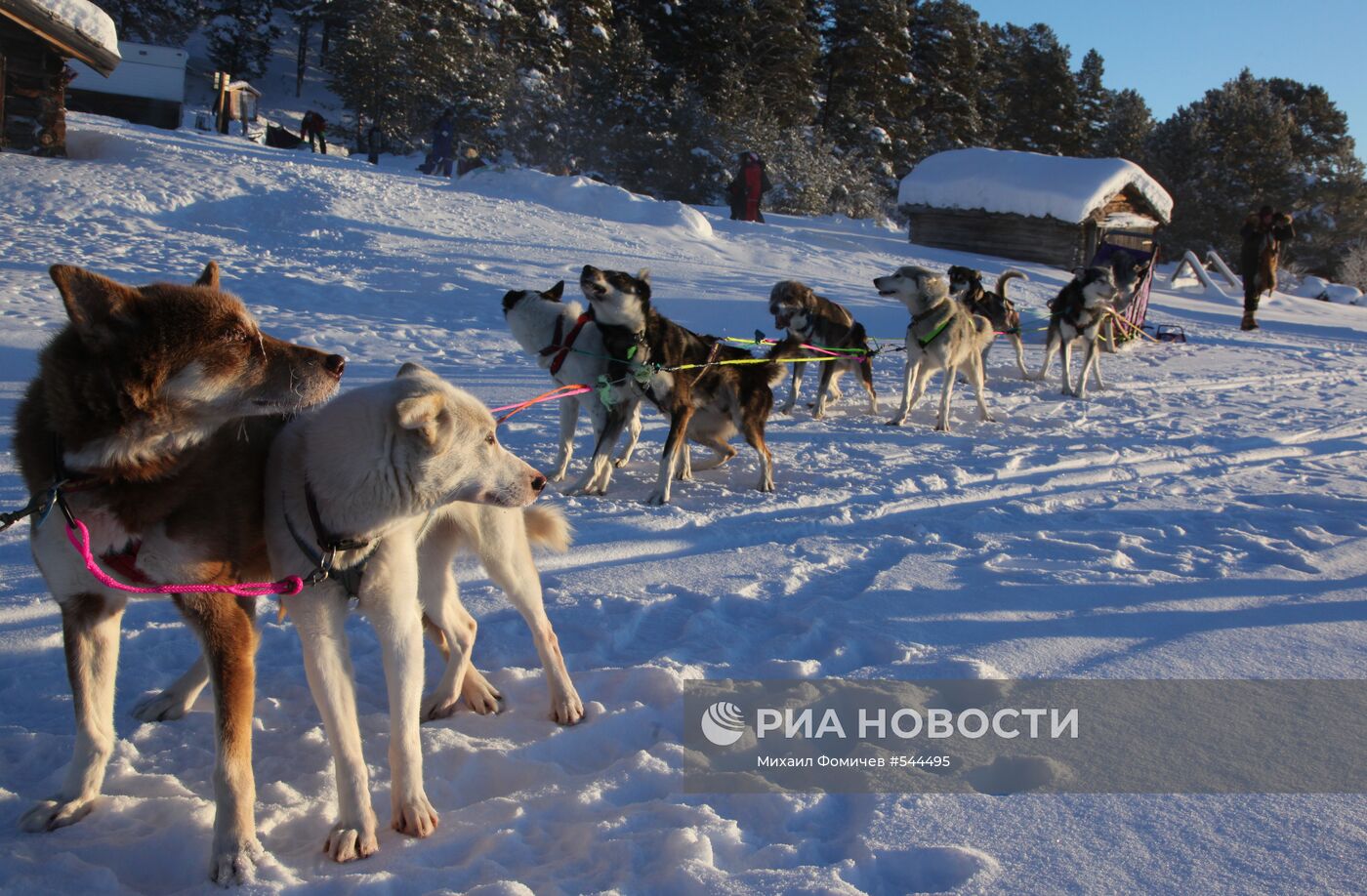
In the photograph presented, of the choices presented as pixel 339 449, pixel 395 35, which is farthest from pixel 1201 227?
pixel 339 449

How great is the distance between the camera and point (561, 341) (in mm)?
5902

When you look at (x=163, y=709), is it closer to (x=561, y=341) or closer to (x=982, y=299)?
(x=561, y=341)

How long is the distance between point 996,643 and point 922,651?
35cm

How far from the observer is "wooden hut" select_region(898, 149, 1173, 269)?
2175 centimetres

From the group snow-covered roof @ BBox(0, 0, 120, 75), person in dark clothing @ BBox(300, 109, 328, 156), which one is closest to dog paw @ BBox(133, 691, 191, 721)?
snow-covered roof @ BBox(0, 0, 120, 75)

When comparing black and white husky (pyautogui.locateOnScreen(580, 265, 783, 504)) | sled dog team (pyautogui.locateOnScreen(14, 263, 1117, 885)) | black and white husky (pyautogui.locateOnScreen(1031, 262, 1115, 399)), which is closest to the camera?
sled dog team (pyautogui.locateOnScreen(14, 263, 1117, 885))

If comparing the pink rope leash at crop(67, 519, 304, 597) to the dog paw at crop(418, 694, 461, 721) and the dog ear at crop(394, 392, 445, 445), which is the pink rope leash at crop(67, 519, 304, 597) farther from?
the dog paw at crop(418, 694, 461, 721)

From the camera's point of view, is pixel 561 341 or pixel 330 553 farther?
pixel 561 341

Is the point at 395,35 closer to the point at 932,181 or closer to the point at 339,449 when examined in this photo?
the point at 932,181

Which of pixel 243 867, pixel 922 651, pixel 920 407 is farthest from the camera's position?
pixel 920 407

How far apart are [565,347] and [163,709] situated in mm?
3372

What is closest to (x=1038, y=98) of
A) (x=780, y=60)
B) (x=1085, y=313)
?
(x=780, y=60)

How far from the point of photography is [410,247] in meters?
13.1

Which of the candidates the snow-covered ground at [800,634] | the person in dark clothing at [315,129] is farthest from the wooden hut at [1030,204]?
the person in dark clothing at [315,129]
